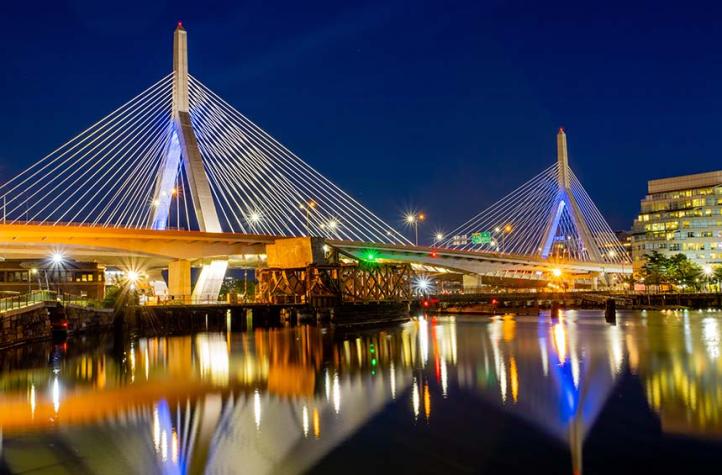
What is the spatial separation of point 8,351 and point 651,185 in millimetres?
116339

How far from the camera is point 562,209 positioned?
9562cm

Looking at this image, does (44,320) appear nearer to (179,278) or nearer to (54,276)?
(179,278)

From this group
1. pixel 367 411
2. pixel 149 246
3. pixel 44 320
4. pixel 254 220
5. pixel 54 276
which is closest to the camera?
pixel 367 411

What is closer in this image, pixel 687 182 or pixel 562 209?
pixel 562 209

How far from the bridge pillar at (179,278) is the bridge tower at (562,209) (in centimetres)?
5234

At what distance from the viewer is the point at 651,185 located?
12344 cm

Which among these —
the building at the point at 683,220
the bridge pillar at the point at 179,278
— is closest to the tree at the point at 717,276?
the building at the point at 683,220

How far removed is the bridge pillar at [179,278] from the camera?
60375 millimetres

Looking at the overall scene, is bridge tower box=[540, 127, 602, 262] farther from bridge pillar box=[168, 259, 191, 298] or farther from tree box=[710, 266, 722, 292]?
bridge pillar box=[168, 259, 191, 298]

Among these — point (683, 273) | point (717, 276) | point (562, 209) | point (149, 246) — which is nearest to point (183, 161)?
point (149, 246)

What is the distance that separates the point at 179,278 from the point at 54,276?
17425mm

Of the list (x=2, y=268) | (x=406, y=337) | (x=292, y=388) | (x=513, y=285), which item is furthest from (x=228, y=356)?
(x=513, y=285)

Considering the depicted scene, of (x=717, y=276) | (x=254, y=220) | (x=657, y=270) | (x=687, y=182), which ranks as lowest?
(x=717, y=276)

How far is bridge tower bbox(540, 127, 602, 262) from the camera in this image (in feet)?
305
